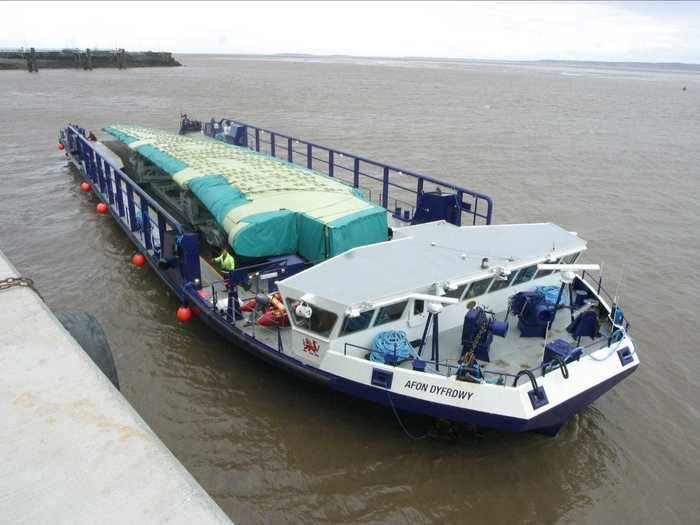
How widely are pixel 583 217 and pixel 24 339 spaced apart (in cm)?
2543

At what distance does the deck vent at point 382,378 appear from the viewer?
9.82 metres

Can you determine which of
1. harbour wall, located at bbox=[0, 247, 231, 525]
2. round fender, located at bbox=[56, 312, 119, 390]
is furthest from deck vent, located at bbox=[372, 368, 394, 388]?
harbour wall, located at bbox=[0, 247, 231, 525]

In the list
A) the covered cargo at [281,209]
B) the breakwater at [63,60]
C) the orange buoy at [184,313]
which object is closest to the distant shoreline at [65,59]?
the breakwater at [63,60]

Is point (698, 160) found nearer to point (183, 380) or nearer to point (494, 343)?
point (494, 343)

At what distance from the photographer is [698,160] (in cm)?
4047

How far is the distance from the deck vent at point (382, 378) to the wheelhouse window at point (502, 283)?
129 inches

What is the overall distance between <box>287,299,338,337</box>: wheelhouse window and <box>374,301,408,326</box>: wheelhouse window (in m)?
0.94

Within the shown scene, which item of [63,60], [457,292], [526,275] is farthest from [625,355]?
[63,60]

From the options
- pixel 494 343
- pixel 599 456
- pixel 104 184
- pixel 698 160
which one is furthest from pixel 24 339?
pixel 698 160

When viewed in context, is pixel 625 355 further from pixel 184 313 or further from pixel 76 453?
pixel 184 313

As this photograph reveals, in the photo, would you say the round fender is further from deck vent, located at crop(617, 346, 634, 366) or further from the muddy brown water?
deck vent, located at crop(617, 346, 634, 366)

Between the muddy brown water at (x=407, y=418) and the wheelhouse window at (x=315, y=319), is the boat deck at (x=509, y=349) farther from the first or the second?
the wheelhouse window at (x=315, y=319)

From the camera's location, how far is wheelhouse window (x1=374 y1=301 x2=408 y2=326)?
33.3 ft

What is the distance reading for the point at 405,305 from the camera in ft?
33.9
